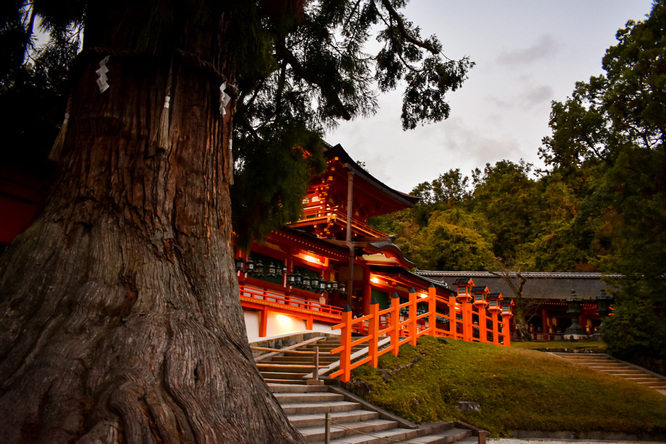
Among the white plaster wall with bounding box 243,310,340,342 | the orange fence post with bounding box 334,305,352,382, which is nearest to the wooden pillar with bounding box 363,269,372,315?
the white plaster wall with bounding box 243,310,340,342

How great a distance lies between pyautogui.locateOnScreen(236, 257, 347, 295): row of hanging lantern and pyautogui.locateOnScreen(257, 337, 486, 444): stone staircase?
4507 mm

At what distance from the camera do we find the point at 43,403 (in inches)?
104

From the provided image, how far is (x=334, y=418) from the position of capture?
7.21 meters

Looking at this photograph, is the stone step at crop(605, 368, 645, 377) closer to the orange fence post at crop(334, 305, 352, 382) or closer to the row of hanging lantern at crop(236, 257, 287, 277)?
the row of hanging lantern at crop(236, 257, 287, 277)

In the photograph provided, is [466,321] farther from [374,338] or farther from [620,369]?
[620,369]

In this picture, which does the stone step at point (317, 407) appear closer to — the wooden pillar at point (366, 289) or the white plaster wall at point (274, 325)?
the white plaster wall at point (274, 325)

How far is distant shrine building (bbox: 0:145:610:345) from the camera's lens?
14.4 metres

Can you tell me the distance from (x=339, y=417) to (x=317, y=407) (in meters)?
0.35

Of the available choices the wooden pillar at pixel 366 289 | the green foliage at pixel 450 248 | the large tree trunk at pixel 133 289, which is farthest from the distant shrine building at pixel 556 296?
the large tree trunk at pixel 133 289

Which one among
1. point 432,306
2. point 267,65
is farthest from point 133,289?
point 432,306

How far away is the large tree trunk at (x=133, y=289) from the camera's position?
8.74ft

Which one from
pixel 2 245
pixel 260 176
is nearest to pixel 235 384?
pixel 260 176

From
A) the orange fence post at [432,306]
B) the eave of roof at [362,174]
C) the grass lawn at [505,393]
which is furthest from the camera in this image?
the eave of roof at [362,174]

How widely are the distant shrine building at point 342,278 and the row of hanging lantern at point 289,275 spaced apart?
0.10 ft
